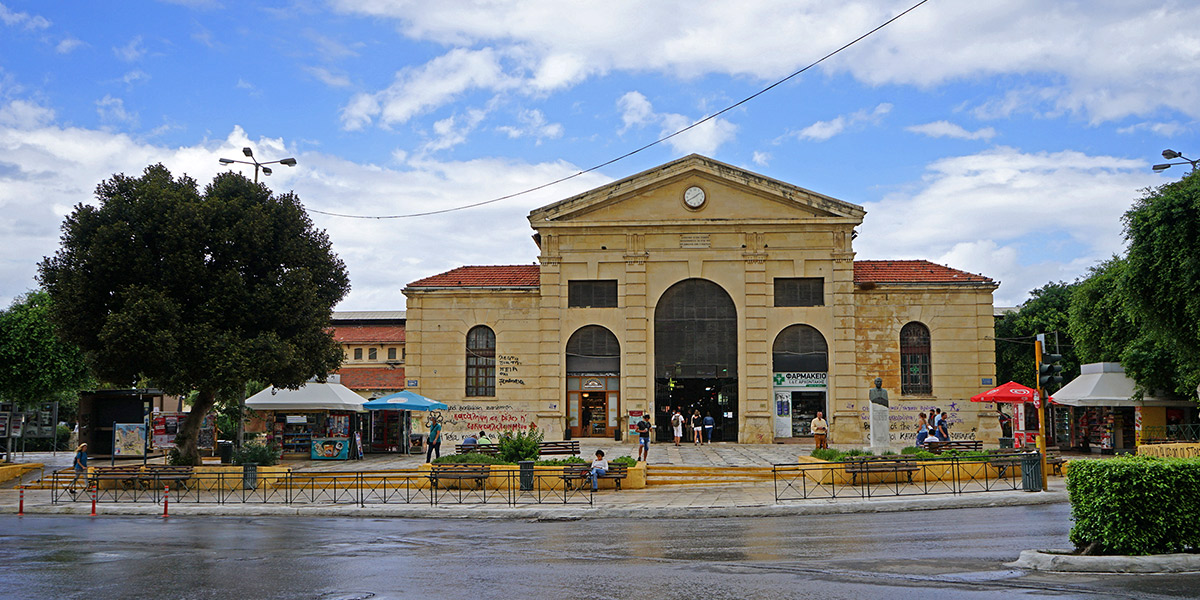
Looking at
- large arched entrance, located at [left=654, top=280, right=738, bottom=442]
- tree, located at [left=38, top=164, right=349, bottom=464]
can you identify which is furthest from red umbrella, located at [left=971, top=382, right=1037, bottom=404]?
tree, located at [left=38, top=164, right=349, bottom=464]

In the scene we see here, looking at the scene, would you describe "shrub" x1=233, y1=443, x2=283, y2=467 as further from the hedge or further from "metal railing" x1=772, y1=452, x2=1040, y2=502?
the hedge

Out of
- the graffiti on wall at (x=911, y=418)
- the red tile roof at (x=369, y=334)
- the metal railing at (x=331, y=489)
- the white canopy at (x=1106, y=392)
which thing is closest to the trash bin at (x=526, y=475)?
the metal railing at (x=331, y=489)

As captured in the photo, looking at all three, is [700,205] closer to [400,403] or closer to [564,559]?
[400,403]

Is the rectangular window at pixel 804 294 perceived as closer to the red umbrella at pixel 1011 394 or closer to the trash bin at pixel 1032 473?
the red umbrella at pixel 1011 394

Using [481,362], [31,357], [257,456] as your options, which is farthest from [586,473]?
[31,357]

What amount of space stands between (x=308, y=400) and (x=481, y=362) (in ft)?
34.2

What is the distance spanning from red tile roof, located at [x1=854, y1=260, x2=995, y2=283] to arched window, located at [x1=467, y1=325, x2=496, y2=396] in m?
15.9

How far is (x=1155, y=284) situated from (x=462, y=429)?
2607 centimetres

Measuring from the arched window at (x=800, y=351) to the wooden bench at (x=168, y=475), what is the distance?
925 inches

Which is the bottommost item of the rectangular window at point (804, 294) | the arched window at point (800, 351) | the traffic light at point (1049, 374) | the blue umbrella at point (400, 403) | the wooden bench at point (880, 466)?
the wooden bench at point (880, 466)

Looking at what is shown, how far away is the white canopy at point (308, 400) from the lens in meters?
31.8

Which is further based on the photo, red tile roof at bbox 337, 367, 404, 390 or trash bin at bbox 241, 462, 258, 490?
red tile roof at bbox 337, 367, 404, 390

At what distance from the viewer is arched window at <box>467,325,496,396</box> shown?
135 ft

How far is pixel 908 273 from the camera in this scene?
41.3 m
